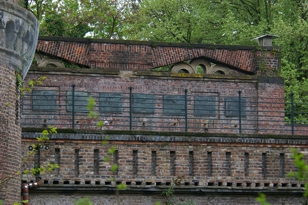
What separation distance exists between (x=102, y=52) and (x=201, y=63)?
2.82 m

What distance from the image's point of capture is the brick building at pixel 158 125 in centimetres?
2598

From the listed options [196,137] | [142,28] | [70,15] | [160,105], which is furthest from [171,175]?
[142,28]

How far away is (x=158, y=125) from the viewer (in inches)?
1222

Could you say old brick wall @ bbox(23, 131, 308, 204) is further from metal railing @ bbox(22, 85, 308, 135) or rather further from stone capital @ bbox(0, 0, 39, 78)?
stone capital @ bbox(0, 0, 39, 78)

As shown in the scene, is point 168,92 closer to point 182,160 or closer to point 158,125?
point 158,125

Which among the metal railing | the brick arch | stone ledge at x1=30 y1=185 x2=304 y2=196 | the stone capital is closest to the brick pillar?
the metal railing

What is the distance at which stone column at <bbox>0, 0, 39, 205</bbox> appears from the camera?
851 inches

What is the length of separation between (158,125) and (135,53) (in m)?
2.05

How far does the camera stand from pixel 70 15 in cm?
4112

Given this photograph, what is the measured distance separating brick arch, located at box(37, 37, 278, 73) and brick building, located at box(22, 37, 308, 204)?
26 mm

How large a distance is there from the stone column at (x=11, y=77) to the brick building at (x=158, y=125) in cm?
315

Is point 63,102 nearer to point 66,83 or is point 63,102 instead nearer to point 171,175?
point 66,83

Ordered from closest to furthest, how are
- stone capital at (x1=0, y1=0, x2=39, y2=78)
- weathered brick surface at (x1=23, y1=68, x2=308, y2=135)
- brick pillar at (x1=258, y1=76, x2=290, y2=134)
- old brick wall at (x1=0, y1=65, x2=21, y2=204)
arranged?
stone capital at (x1=0, y1=0, x2=39, y2=78), old brick wall at (x1=0, y1=65, x2=21, y2=204), weathered brick surface at (x1=23, y1=68, x2=308, y2=135), brick pillar at (x1=258, y1=76, x2=290, y2=134)

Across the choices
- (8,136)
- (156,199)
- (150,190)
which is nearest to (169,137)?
(150,190)
